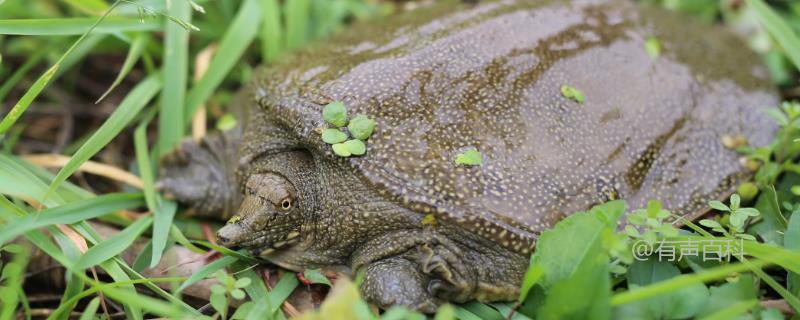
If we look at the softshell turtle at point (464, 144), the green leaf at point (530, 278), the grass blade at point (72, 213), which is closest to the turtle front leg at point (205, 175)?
the softshell turtle at point (464, 144)

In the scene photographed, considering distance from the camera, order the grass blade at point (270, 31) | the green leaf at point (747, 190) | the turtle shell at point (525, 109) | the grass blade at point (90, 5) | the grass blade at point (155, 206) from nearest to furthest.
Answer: the turtle shell at point (525, 109), the grass blade at point (155, 206), the green leaf at point (747, 190), the grass blade at point (90, 5), the grass blade at point (270, 31)

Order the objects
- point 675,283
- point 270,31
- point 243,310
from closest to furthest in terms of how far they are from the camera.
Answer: point 675,283
point 243,310
point 270,31

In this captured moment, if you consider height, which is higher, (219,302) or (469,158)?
(469,158)

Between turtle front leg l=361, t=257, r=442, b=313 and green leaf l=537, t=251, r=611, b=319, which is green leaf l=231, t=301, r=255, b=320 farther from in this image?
green leaf l=537, t=251, r=611, b=319

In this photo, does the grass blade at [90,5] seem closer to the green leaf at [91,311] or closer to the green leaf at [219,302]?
the green leaf at [91,311]

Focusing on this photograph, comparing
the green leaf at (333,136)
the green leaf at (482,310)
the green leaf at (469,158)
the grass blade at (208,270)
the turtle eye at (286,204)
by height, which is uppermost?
the green leaf at (333,136)

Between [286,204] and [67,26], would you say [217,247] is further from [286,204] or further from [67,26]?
[67,26]

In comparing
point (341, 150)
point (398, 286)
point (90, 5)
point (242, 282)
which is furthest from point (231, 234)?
point (90, 5)
